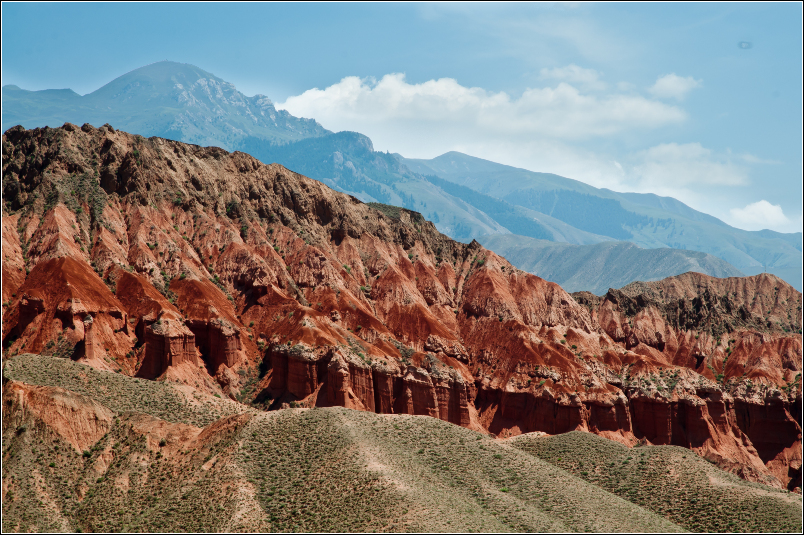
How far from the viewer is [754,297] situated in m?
146

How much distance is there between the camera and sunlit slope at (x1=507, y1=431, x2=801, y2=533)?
190 feet

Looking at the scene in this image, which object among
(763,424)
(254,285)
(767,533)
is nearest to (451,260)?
(254,285)

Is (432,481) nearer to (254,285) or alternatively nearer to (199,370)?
(199,370)

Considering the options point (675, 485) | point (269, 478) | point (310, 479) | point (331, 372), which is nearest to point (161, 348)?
point (331, 372)

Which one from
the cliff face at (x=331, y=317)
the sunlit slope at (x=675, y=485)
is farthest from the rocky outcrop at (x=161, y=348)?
the sunlit slope at (x=675, y=485)

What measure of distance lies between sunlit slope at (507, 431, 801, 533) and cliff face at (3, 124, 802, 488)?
52.3ft

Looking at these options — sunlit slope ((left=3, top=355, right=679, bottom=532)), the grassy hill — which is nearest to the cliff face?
the grassy hill

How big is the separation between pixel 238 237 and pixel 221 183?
503 inches

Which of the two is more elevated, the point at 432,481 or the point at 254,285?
the point at 254,285

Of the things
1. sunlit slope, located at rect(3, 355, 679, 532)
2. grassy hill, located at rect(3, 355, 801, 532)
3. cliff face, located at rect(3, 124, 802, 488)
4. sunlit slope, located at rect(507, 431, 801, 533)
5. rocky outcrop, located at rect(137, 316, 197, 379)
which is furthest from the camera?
cliff face, located at rect(3, 124, 802, 488)

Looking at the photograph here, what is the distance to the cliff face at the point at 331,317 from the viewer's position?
3538 inches

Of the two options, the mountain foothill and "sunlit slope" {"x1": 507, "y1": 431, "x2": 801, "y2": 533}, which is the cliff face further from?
"sunlit slope" {"x1": 507, "y1": 431, "x2": 801, "y2": 533}

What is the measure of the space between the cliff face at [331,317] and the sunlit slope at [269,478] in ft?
78.7

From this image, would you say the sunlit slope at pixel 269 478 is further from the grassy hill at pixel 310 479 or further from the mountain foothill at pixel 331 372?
the mountain foothill at pixel 331 372
